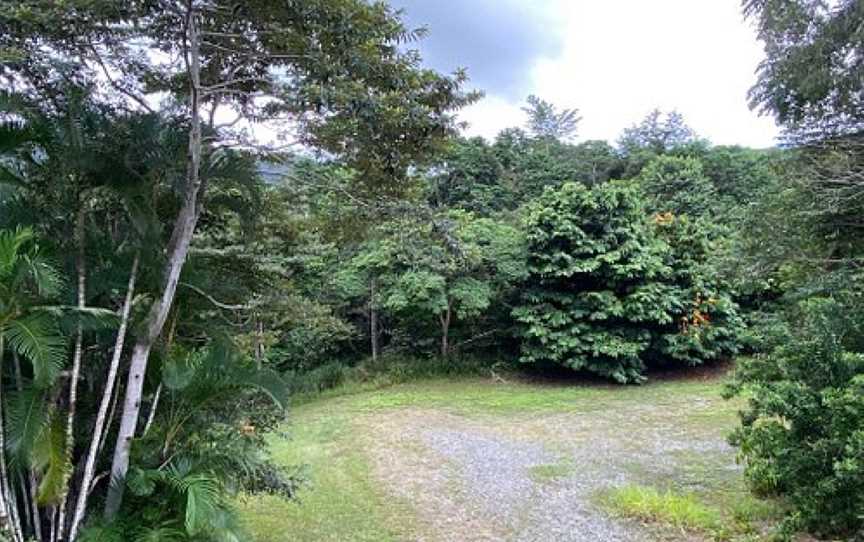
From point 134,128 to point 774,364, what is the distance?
218 inches

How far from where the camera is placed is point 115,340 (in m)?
3.67

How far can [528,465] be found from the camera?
6.98 meters

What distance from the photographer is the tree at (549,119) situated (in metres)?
27.4

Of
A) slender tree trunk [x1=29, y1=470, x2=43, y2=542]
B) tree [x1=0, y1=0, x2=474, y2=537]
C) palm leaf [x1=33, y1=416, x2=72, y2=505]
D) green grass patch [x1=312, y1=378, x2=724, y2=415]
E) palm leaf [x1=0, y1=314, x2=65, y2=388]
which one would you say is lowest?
green grass patch [x1=312, y1=378, x2=724, y2=415]

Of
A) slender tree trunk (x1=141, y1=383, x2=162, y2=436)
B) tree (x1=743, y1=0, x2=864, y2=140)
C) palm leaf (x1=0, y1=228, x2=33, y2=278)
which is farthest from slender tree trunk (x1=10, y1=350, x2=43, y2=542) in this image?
tree (x1=743, y1=0, x2=864, y2=140)

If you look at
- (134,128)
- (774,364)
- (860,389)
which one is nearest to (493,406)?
(774,364)

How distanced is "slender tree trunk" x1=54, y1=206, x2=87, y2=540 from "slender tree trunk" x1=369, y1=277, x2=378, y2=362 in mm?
9875

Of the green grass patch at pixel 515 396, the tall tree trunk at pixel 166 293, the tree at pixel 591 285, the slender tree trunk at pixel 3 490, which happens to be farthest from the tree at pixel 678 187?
the slender tree trunk at pixel 3 490

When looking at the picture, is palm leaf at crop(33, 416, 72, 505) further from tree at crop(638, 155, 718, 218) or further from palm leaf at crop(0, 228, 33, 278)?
tree at crop(638, 155, 718, 218)

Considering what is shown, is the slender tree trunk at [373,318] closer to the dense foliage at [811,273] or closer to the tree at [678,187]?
the dense foliage at [811,273]

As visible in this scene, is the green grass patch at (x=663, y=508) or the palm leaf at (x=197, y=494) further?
the green grass patch at (x=663, y=508)

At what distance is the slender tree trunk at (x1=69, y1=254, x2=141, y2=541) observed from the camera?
3400 millimetres

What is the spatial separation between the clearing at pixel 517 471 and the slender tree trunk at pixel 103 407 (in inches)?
57.3

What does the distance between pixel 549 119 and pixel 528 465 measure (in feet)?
75.9
